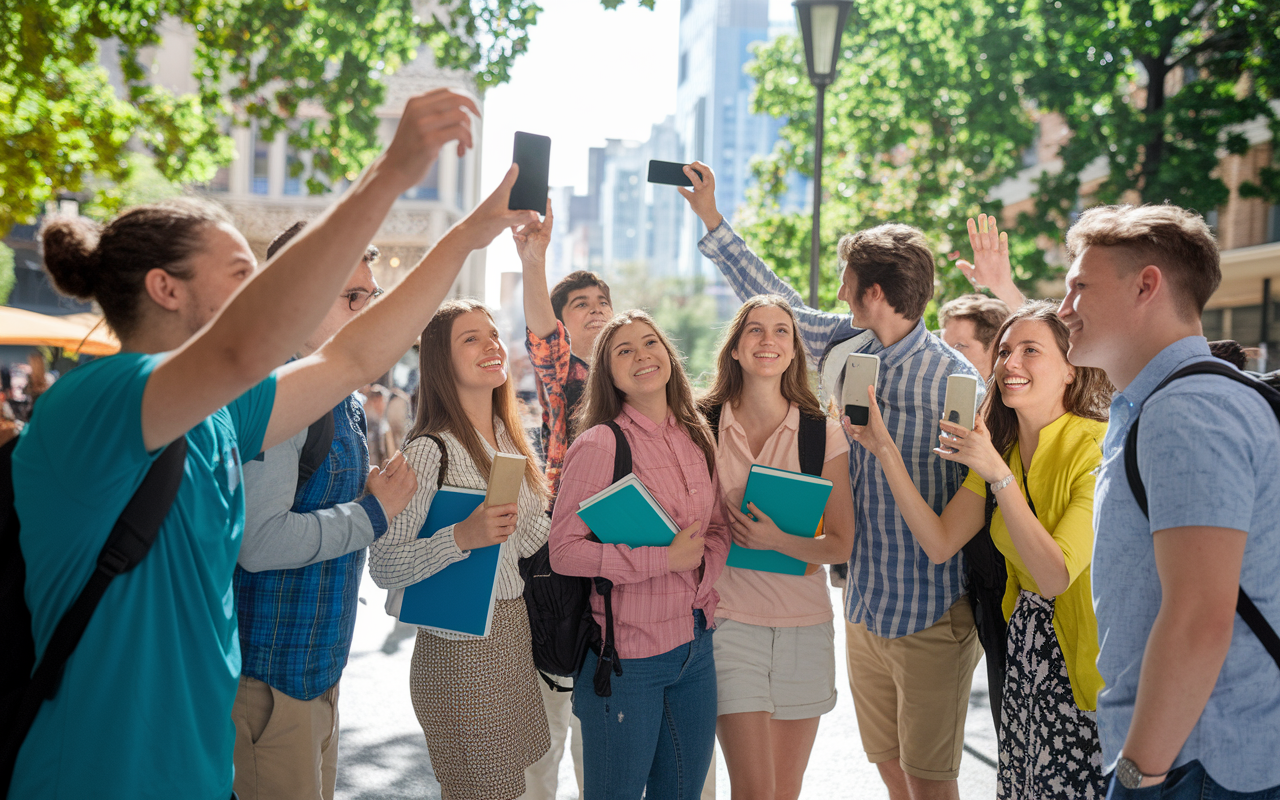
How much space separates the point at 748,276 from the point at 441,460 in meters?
1.69

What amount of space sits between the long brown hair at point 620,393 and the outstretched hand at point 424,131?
189cm

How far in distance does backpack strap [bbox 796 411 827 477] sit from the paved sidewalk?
2.10 meters

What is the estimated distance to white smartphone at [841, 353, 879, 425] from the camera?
317 cm

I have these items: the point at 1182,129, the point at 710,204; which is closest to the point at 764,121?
the point at 1182,129

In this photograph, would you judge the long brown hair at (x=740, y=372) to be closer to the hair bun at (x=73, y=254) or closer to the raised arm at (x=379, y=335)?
the raised arm at (x=379, y=335)

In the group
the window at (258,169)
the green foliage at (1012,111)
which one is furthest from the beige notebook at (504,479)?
the window at (258,169)

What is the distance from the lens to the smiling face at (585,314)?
452 cm

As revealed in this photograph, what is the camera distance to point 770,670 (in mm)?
3277

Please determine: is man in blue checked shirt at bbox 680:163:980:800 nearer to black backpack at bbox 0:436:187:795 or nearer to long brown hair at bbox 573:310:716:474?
long brown hair at bbox 573:310:716:474

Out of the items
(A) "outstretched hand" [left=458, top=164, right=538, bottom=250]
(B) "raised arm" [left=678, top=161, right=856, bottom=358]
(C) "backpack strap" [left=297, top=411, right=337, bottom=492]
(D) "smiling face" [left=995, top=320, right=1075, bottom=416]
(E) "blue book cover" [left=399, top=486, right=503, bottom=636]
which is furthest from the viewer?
(B) "raised arm" [left=678, top=161, right=856, bottom=358]

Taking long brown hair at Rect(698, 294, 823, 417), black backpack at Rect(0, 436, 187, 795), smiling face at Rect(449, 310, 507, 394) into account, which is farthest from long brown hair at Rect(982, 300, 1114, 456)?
black backpack at Rect(0, 436, 187, 795)

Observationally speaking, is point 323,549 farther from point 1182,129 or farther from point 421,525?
point 1182,129

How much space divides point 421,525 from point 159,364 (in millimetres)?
1654

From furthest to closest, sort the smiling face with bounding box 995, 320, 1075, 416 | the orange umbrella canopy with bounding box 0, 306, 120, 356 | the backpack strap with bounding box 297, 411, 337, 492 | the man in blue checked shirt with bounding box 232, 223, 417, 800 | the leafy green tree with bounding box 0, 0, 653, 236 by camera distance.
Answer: the orange umbrella canopy with bounding box 0, 306, 120, 356 < the leafy green tree with bounding box 0, 0, 653, 236 < the smiling face with bounding box 995, 320, 1075, 416 < the backpack strap with bounding box 297, 411, 337, 492 < the man in blue checked shirt with bounding box 232, 223, 417, 800
